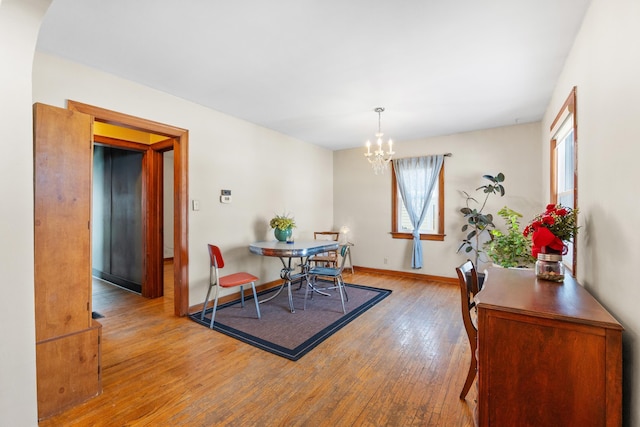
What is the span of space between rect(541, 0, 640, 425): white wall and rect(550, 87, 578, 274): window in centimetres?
43

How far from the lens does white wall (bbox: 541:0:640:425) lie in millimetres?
1126

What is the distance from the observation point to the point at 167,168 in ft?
23.1

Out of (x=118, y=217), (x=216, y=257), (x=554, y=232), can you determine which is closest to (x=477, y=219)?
(x=554, y=232)

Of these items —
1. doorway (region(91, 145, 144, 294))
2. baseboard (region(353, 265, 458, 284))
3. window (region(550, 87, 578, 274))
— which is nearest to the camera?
window (region(550, 87, 578, 274))

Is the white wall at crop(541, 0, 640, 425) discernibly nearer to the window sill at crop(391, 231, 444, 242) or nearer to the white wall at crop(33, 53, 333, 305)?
the window sill at crop(391, 231, 444, 242)

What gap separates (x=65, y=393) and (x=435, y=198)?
5180mm

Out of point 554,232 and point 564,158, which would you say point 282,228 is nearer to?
point 554,232

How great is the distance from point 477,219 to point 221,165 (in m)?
3.90

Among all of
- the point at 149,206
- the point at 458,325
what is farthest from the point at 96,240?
the point at 458,325

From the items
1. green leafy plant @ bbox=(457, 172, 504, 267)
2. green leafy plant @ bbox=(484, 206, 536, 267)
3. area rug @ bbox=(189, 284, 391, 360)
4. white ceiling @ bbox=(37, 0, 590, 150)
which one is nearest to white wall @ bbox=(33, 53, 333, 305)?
white ceiling @ bbox=(37, 0, 590, 150)

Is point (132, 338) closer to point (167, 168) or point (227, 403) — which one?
point (227, 403)

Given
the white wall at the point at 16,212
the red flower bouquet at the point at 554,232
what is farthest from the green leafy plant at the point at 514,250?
the white wall at the point at 16,212

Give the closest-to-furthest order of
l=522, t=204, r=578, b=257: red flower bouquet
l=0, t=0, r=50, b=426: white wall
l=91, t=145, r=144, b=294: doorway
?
l=0, t=0, r=50, b=426: white wall
l=522, t=204, r=578, b=257: red flower bouquet
l=91, t=145, r=144, b=294: doorway

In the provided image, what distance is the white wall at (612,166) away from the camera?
1126 millimetres
